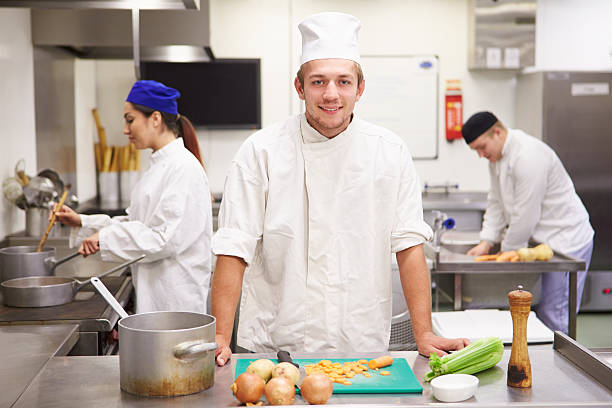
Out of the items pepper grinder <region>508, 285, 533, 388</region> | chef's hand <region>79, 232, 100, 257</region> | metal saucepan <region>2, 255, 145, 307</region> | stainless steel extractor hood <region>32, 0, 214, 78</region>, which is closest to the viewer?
pepper grinder <region>508, 285, 533, 388</region>

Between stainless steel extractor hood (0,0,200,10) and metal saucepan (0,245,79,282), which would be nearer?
stainless steel extractor hood (0,0,200,10)

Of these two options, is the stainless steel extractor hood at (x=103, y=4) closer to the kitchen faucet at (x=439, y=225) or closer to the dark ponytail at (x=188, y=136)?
the dark ponytail at (x=188, y=136)

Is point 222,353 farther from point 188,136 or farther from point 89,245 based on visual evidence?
point 188,136

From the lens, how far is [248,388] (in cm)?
114

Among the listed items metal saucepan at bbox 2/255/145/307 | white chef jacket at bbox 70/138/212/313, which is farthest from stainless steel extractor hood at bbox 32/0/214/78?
metal saucepan at bbox 2/255/145/307

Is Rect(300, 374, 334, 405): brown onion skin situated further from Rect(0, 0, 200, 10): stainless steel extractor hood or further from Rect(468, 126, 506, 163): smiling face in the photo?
Rect(468, 126, 506, 163): smiling face

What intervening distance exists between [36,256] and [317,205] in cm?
115

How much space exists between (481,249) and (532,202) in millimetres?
366

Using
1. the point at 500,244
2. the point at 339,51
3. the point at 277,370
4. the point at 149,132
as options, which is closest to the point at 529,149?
the point at 500,244

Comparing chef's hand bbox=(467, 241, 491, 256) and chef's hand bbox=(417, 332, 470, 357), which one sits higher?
chef's hand bbox=(417, 332, 470, 357)

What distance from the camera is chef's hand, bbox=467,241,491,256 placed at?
355 cm

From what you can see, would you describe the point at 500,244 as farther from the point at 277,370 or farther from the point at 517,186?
the point at 277,370

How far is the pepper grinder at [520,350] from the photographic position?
48.7 inches

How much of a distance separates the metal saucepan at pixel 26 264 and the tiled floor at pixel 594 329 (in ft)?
10.8
